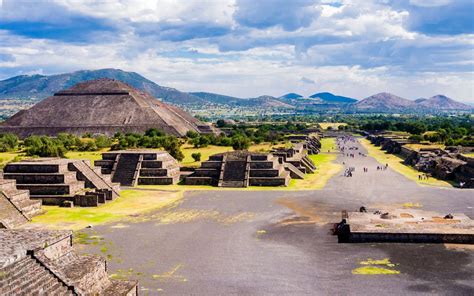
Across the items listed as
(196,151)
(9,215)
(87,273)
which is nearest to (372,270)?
(87,273)

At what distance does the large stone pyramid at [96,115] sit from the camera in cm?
14062

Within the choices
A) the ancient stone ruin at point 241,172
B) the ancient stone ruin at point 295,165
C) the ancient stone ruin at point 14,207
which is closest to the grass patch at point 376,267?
the ancient stone ruin at point 14,207

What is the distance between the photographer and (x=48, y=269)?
61.0 feet

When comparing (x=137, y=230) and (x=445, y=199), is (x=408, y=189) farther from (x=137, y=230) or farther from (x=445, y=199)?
(x=137, y=230)

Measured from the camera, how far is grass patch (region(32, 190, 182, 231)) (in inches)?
1487

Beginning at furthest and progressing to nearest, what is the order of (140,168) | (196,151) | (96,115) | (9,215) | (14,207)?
(96,115) → (196,151) → (140,168) → (14,207) → (9,215)

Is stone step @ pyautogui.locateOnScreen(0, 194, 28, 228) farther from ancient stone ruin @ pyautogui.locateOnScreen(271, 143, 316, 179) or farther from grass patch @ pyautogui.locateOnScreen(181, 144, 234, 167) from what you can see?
ancient stone ruin @ pyautogui.locateOnScreen(271, 143, 316, 179)

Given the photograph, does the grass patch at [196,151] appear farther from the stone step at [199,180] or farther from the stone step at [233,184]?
the stone step at [233,184]

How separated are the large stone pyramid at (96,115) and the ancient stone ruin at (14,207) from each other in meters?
96.1

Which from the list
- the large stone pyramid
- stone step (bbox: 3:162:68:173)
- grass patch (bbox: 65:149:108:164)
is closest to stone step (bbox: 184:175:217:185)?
stone step (bbox: 3:162:68:173)

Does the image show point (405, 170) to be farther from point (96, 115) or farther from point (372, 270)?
point (96, 115)

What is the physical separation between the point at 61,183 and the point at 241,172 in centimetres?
2059

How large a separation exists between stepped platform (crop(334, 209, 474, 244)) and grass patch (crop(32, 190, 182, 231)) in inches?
682

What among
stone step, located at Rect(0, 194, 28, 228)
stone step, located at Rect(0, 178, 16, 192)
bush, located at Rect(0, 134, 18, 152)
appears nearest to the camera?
stone step, located at Rect(0, 194, 28, 228)
